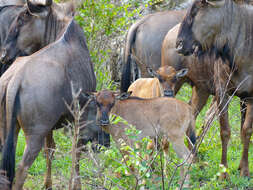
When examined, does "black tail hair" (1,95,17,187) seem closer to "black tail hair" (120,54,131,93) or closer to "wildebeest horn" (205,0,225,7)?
"wildebeest horn" (205,0,225,7)

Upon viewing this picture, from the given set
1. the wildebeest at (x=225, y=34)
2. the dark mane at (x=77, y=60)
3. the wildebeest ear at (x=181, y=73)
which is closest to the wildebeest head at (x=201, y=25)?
the wildebeest at (x=225, y=34)

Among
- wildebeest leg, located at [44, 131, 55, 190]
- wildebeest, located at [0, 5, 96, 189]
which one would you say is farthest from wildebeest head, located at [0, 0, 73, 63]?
wildebeest leg, located at [44, 131, 55, 190]

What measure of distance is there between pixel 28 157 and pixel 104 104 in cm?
125

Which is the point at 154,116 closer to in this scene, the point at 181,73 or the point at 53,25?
the point at 181,73

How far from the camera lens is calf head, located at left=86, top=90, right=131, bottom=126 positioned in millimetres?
5883

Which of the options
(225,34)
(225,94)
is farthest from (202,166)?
(225,34)

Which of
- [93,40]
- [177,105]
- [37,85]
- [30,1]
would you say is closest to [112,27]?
[93,40]

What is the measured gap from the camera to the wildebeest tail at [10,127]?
509 cm

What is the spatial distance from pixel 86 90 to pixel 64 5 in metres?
1.56

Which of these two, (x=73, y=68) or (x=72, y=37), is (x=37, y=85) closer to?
(x=73, y=68)

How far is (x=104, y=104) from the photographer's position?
6.02 meters

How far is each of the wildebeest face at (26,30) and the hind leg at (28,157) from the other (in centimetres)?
190

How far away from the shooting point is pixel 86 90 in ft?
20.1

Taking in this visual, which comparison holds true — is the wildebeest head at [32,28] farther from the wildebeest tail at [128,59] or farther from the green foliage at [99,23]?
the wildebeest tail at [128,59]
